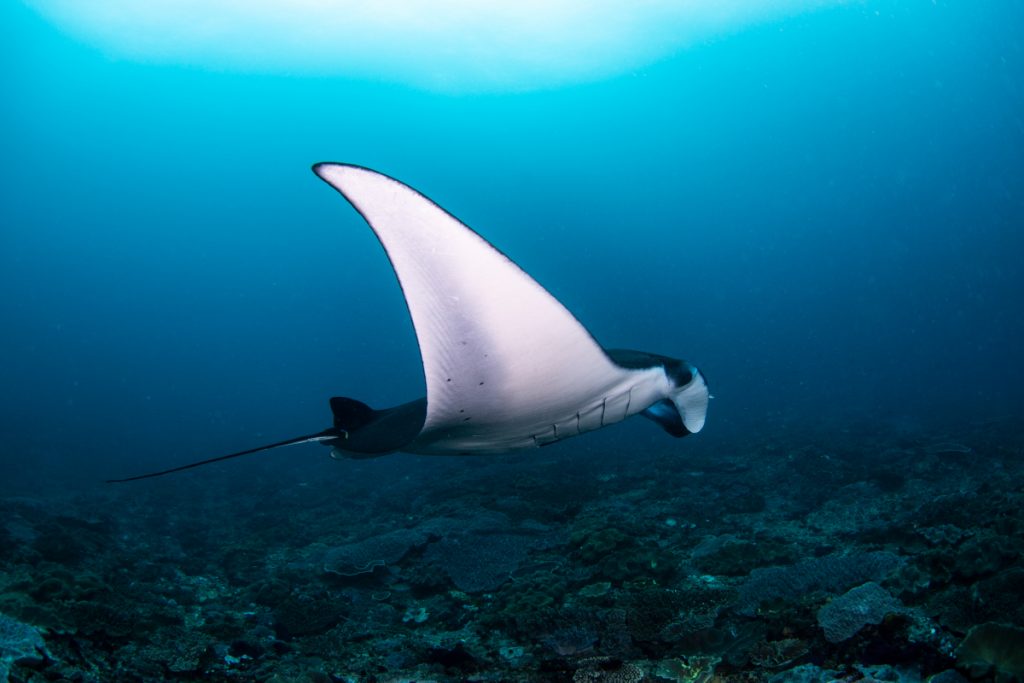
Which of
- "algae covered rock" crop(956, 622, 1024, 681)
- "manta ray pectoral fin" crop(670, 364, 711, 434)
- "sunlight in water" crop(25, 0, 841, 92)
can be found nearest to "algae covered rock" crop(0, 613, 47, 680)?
"manta ray pectoral fin" crop(670, 364, 711, 434)

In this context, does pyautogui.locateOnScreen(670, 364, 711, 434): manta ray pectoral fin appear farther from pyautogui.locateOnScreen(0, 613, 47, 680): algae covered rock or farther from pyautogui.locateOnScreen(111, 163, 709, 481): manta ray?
pyautogui.locateOnScreen(0, 613, 47, 680): algae covered rock

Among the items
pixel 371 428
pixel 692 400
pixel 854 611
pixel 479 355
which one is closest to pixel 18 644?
pixel 371 428

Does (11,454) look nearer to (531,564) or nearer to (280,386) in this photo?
(531,564)

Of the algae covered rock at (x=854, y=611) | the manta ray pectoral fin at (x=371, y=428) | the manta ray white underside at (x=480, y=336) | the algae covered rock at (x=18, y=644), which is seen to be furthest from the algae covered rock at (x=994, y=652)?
the algae covered rock at (x=18, y=644)

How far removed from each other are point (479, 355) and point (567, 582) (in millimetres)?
3335

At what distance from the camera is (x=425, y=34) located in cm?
3712

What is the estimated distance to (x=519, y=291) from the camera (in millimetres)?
2078

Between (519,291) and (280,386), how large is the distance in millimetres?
114361

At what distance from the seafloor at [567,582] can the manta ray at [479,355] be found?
1.48 m

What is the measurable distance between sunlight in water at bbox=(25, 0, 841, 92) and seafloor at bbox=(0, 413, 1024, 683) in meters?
34.3

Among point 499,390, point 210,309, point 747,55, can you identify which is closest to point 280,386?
point 210,309

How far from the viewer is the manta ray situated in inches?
75.3

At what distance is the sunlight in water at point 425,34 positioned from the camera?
33.9 metres

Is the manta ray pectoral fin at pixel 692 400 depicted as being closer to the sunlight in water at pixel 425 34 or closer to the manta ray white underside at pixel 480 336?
the manta ray white underside at pixel 480 336
